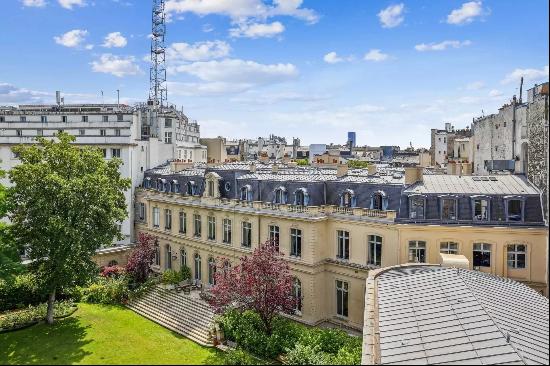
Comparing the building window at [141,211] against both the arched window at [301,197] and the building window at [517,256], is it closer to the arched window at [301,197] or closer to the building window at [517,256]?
the arched window at [301,197]

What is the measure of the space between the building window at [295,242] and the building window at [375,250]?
5.54m

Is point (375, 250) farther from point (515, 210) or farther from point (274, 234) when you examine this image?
point (515, 210)

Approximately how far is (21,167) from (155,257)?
19997 millimetres

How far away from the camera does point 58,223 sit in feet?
101

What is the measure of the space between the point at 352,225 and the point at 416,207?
190 inches

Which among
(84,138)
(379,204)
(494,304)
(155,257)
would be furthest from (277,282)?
(84,138)

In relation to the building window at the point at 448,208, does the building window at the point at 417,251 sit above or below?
below

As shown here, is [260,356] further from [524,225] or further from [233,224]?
[524,225]

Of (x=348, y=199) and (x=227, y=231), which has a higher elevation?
(x=348, y=199)

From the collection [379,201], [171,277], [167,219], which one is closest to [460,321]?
[379,201]

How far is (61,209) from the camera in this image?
32.2m

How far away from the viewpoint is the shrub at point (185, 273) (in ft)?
142

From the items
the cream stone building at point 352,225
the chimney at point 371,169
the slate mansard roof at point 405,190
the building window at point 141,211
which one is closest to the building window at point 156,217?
the building window at point 141,211

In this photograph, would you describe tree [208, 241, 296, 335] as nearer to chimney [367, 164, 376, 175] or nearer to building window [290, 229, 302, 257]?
building window [290, 229, 302, 257]
